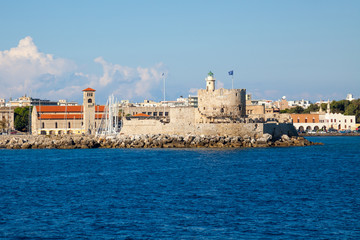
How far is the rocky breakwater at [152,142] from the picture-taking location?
45.7 meters

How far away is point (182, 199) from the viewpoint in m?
20.6

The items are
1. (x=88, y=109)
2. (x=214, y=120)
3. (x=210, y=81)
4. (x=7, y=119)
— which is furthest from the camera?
(x=7, y=119)

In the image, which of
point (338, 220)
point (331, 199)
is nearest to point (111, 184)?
point (331, 199)

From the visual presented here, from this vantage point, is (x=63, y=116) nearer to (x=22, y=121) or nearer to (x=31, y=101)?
(x=22, y=121)

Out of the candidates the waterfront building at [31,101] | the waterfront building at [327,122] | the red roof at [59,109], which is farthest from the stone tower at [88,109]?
the waterfront building at [31,101]

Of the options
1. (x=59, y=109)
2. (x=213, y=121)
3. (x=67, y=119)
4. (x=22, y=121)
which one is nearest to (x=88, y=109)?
(x=67, y=119)

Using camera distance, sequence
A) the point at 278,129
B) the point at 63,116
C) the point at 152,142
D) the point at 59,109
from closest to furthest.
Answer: the point at 152,142 < the point at 278,129 < the point at 63,116 < the point at 59,109

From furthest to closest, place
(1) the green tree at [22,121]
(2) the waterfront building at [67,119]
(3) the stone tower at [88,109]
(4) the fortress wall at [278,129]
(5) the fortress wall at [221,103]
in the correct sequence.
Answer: (1) the green tree at [22,121] → (3) the stone tower at [88,109] → (2) the waterfront building at [67,119] → (5) the fortress wall at [221,103] → (4) the fortress wall at [278,129]

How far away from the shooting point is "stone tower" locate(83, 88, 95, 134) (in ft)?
234

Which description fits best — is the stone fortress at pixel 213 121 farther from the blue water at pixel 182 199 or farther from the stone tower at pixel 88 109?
the stone tower at pixel 88 109

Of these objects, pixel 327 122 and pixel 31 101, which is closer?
pixel 327 122

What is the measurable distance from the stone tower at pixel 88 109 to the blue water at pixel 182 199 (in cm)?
3602

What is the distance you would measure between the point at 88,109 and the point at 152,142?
2555cm

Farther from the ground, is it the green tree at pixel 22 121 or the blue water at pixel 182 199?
the green tree at pixel 22 121
